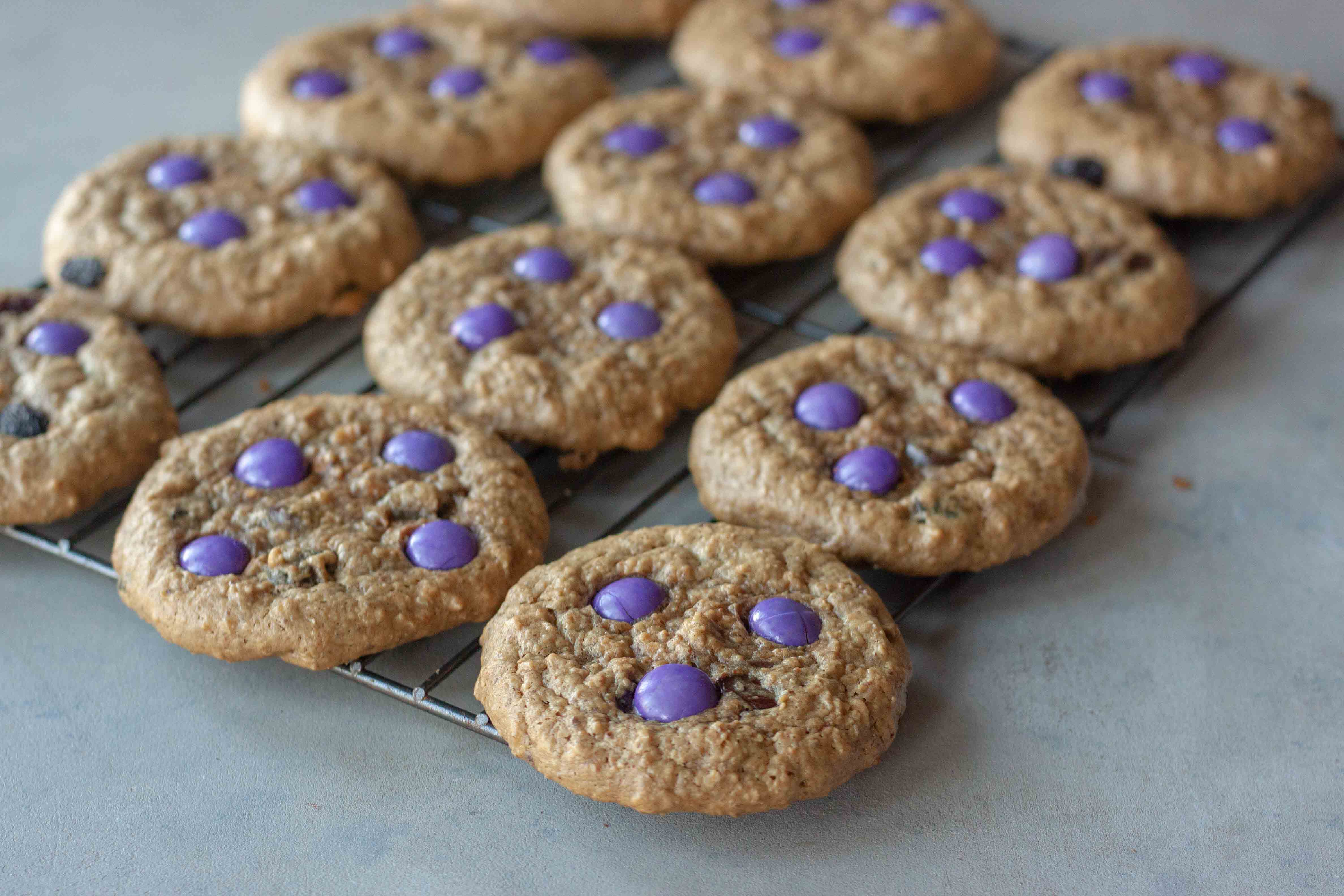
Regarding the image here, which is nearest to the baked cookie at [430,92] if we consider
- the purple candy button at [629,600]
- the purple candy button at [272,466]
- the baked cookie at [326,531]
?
the baked cookie at [326,531]

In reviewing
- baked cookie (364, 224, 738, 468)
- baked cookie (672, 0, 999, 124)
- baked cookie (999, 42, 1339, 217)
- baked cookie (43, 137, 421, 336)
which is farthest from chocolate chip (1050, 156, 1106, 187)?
baked cookie (43, 137, 421, 336)

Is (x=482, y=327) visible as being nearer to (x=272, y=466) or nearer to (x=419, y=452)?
(x=419, y=452)

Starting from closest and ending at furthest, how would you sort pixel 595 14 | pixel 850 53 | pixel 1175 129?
pixel 1175 129 < pixel 850 53 < pixel 595 14

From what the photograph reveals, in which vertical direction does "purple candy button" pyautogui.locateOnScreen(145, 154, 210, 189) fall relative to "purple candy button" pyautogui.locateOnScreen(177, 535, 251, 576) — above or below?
above

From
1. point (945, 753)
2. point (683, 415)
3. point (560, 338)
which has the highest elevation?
point (560, 338)

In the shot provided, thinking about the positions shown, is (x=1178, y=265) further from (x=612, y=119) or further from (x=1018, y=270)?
(x=612, y=119)

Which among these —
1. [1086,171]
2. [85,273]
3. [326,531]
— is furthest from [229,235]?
[1086,171]

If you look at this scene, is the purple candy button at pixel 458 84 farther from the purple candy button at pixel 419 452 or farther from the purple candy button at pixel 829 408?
the purple candy button at pixel 829 408

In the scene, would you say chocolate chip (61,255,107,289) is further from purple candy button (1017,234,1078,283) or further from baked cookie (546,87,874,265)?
purple candy button (1017,234,1078,283)
